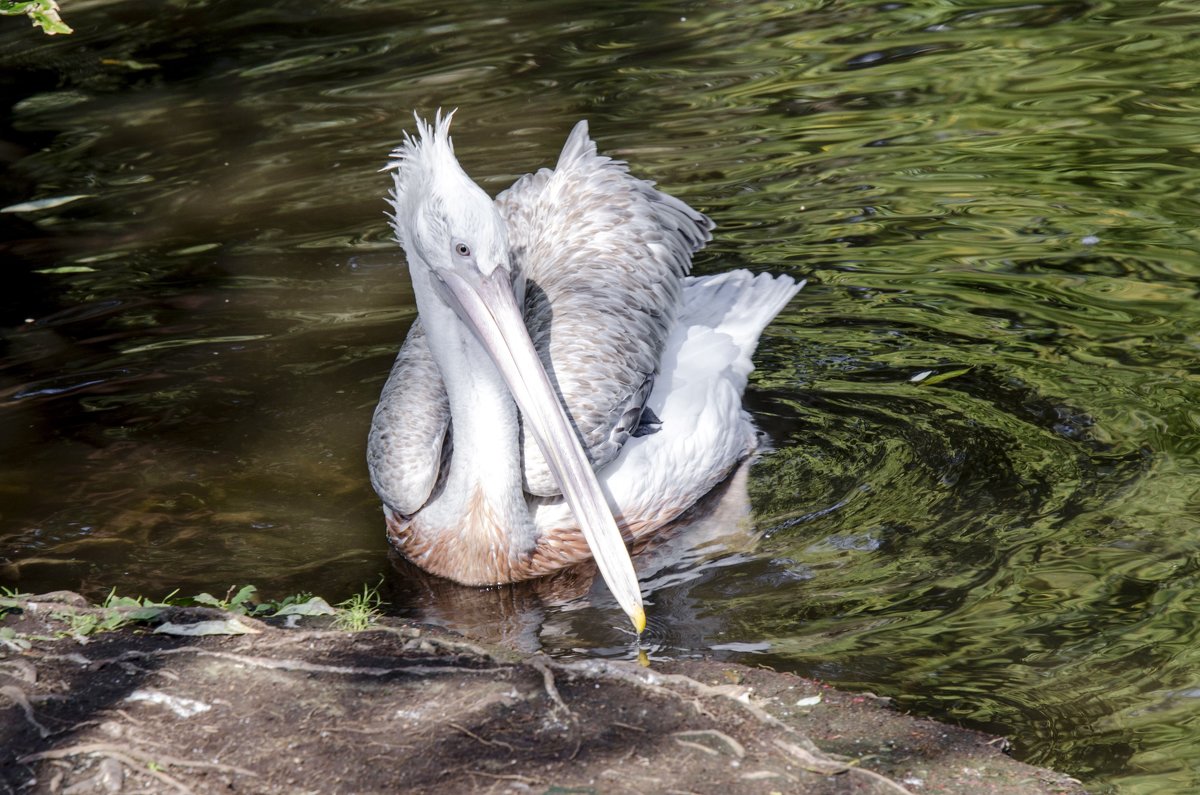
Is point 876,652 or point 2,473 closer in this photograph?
point 876,652

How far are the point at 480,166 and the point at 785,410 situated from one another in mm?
2954

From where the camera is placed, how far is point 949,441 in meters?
4.61

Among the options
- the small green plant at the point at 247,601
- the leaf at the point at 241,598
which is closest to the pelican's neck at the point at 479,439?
the small green plant at the point at 247,601

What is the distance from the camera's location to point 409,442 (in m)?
4.25

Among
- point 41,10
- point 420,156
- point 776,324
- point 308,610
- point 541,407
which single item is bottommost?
point 776,324

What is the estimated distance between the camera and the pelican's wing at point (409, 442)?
424 cm

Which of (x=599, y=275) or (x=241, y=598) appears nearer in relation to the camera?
(x=241, y=598)

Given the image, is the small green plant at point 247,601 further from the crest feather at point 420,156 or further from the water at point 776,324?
the crest feather at point 420,156

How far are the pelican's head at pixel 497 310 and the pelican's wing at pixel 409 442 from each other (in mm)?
444

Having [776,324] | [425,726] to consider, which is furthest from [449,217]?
[776,324]

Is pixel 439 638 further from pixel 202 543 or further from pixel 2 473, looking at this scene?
pixel 2 473

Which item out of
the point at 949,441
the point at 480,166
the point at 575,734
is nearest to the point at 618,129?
the point at 480,166

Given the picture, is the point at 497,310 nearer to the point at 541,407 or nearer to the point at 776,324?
the point at 541,407

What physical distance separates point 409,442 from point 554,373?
51 centimetres
